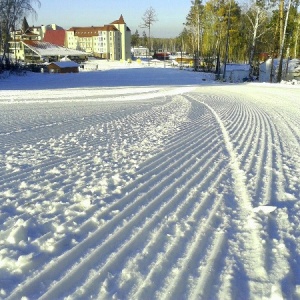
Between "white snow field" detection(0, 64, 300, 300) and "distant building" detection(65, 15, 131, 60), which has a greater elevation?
"distant building" detection(65, 15, 131, 60)

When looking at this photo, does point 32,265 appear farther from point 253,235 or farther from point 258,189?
point 258,189

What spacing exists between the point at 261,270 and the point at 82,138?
6423 millimetres

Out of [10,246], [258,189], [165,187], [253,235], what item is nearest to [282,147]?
[258,189]

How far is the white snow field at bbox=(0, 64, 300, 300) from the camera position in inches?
118

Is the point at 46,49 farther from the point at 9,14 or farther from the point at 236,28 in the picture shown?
the point at 236,28

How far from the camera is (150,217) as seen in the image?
4.22m

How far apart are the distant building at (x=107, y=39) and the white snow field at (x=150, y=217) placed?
87746 mm

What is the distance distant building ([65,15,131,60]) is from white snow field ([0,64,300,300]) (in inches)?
3455

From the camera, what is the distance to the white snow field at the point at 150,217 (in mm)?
3010

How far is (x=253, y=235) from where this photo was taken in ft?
12.6

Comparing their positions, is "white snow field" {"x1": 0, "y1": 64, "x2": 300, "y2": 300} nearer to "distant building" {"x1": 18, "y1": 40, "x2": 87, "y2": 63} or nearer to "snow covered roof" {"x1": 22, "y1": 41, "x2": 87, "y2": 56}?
"snow covered roof" {"x1": 22, "y1": 41, "x2": 87, "y2": 56}

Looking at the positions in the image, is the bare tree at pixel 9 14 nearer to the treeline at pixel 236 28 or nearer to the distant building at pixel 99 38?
the treeline at pixel 236 28

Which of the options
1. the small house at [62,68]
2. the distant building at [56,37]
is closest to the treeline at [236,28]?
the small house at [62,68]

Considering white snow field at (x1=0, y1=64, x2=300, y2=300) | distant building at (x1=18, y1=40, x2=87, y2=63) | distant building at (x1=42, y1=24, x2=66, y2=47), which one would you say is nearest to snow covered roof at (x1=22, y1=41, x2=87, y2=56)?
distant building at (x1=18, y1=40, x2=87, y2=63)
